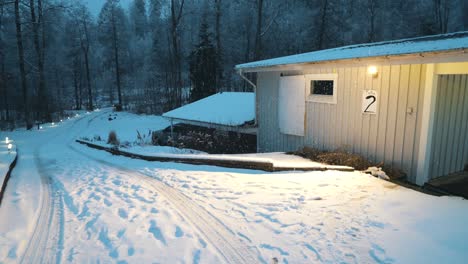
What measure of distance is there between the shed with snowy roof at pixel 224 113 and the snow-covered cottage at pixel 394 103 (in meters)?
2.96

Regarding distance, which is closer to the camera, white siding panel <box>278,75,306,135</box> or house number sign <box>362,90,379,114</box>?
house number sign <box>362,90,379,114</box>

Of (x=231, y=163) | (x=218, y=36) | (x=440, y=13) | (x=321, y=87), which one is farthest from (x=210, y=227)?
(x=440, y=13)

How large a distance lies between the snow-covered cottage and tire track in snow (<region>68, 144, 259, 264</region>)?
3942 mm

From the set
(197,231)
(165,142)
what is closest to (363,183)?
(197,231)

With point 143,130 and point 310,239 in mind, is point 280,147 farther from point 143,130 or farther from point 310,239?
point 143,130

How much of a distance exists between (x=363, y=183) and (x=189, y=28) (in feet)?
145

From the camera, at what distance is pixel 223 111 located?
42.0 feet

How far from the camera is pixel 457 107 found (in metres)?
5.62

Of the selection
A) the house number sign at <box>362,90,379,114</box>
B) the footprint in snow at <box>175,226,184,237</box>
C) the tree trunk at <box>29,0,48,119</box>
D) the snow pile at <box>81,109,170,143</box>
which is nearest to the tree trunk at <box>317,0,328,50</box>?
the snow pile at <box>81,109,170,143</box>

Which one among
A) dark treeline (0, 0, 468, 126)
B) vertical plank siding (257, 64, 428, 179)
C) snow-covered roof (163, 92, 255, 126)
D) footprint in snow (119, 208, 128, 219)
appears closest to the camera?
footprint in snow (119, 208, 128, 219)

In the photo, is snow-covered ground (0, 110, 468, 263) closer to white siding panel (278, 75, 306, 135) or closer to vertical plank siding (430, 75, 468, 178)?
vertical plank siding (430, 75, 468, 178)

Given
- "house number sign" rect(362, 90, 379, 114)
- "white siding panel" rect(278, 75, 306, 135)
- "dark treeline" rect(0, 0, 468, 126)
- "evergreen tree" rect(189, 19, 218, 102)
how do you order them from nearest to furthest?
"house number sign" rect(362, 90, 379, 114), "white siding panel" rect(278, 75, 306, 135), "evergreen tree" rect(189, 19, 218, 102), "dark treeline" rect(0, 0, 468, 126)

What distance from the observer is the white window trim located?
23.4ft

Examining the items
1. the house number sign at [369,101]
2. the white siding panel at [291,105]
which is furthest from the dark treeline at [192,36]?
the house number sign at [369,101]
